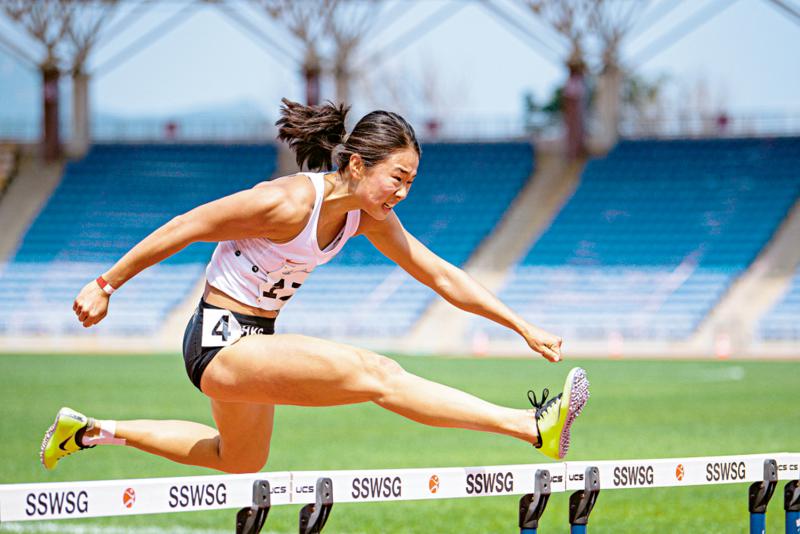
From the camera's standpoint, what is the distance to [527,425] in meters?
4.61

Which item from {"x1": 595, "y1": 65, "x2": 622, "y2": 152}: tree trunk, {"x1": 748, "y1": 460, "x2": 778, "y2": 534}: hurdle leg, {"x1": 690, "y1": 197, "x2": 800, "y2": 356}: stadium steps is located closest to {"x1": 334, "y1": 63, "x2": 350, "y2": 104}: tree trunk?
{"x1": 595, "y1": 65, "x2": 622, "y2": 152}: tree trunk

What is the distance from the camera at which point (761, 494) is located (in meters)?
5.16

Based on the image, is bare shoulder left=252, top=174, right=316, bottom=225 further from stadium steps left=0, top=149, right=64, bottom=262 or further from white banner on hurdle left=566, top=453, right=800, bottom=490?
stadium steps left=0, top=149, right=64, bottom=262

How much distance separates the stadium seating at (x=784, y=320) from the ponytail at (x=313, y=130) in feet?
81.1

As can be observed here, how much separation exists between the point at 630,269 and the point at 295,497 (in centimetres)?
2841

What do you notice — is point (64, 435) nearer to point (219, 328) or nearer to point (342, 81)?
point (219, 328)

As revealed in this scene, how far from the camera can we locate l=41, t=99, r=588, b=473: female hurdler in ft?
14.8

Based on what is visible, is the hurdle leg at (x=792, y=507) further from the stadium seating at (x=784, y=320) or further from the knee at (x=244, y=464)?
the stadium seating at (x=784, y=320)

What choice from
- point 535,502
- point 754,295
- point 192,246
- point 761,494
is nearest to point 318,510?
point 535,502

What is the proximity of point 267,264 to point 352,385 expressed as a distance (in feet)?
2.22

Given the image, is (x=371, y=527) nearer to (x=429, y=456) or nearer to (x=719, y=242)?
(x=429, y=456)

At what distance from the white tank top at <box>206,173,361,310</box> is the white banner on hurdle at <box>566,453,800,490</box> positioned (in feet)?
4.31

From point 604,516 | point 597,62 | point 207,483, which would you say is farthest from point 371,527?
point 597,62

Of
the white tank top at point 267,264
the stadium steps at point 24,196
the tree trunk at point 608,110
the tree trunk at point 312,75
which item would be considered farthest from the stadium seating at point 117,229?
the white tank top at point 267,264
